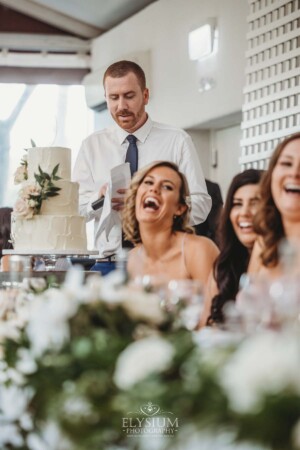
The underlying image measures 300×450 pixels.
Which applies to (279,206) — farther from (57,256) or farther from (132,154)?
(57,256)

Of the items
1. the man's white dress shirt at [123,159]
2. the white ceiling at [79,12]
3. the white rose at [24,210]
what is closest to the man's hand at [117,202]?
the man's white dress shirt at [123,159]

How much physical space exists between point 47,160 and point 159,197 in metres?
1.32

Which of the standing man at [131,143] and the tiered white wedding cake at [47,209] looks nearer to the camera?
the standing man at [131,143]

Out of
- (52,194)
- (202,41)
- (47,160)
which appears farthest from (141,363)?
(202,41)

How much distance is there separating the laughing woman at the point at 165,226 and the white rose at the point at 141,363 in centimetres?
205

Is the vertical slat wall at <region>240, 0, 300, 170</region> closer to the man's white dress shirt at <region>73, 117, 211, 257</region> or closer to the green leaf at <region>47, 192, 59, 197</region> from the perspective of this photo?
the man's white dress shirt at <region>73, 117, 211, 257</region>

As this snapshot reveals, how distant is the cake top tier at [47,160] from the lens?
184 inches

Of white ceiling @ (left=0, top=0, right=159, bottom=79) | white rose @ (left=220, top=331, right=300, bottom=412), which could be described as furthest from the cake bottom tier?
white ceiling @ (left=0, top=0, right=159, bottom=79)

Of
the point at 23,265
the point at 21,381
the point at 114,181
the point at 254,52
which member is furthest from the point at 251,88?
the point at 21,381

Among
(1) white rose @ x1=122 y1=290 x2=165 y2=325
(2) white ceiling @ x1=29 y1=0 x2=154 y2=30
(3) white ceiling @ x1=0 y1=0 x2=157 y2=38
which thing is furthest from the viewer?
(3) white ceiling @ x1=0 y1=0 x2=157 y2=38

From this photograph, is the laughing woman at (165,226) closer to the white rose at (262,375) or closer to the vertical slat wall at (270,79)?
the white rose at (262,375)

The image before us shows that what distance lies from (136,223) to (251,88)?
334cm

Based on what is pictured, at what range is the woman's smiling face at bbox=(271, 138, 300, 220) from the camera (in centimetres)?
262

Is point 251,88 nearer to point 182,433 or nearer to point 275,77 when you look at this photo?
point 275,77
